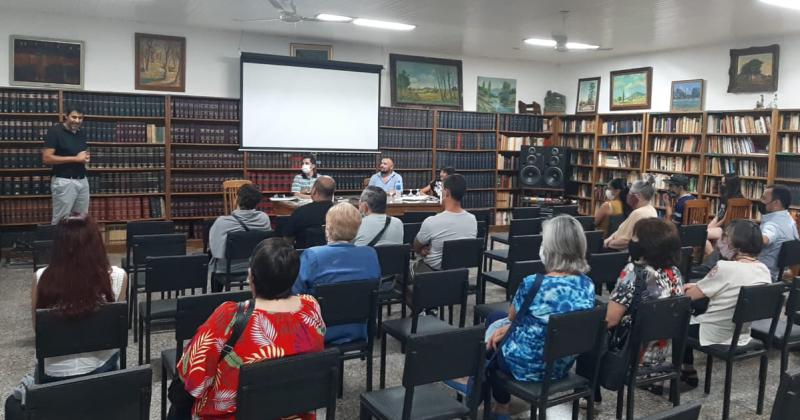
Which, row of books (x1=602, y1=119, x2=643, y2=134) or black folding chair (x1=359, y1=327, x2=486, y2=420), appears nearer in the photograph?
black folding chair (x1=359, y1=327, x2=486, y2=420)

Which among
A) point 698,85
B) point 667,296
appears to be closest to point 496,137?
point 698,85

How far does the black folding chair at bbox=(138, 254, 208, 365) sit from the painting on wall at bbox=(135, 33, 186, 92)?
17.3 feet

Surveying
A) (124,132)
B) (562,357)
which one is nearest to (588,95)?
(124,132)

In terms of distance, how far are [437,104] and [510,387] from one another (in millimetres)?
8024

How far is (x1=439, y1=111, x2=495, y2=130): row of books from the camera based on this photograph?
10305 millimetres

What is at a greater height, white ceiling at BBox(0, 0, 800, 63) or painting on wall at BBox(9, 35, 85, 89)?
white ceiling at BBox(0, 0, 800, 63)

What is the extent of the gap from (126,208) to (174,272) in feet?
16.3

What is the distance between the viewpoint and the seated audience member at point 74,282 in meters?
2.52

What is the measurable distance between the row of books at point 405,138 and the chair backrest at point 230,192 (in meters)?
2.35

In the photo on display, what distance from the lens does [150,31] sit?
8.21 metres

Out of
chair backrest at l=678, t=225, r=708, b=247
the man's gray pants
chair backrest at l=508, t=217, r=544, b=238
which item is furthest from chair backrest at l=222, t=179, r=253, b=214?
chair backrest at l=678, t=225, r=708, b=247

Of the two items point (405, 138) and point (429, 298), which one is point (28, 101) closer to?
point (405, 138)

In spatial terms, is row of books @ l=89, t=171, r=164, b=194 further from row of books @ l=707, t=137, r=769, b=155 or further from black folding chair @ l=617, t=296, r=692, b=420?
→ row of books @ l=707, t=137, r=769, b=155

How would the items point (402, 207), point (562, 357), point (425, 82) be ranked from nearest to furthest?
point (562, 357) < point (402, 207) < point (425, 82)
